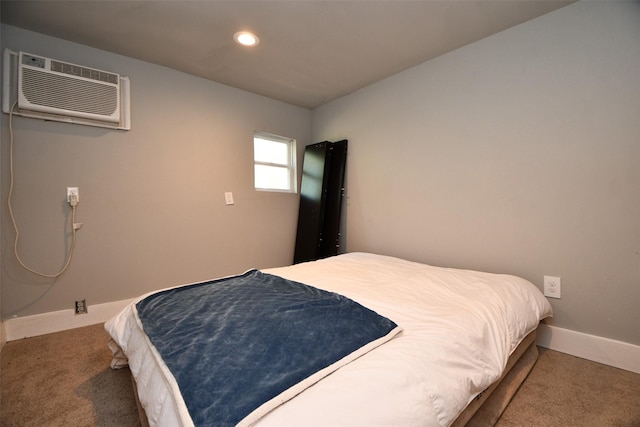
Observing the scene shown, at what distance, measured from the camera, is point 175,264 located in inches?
104

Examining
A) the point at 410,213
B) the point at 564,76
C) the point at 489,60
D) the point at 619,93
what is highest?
the point at 489,60

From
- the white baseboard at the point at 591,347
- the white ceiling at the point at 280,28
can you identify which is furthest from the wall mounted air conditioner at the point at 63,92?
the white baseboard at the point at 591,347

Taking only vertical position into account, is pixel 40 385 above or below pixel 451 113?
below

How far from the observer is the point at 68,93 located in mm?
2088

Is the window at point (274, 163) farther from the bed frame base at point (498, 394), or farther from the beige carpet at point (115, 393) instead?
the bed frame base at point (498, 394)

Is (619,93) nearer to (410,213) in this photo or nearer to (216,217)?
(410,213)

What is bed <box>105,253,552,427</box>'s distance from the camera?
0.68 m

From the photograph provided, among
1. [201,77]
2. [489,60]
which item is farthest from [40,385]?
[489,60]

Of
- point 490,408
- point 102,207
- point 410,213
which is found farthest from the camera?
point 410,213

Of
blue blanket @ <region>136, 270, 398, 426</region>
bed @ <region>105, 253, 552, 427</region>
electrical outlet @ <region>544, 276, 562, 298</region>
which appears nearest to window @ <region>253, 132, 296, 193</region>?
bed @ <region>105, 253, 552, 427</region>

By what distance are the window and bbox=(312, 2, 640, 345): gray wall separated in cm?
135

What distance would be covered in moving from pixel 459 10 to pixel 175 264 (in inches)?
121

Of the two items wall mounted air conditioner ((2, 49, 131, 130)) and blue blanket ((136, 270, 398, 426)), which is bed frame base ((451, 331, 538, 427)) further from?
wall mounted air conditioner ((2, 49, 131, 130))

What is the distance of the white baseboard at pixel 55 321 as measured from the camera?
197cm
